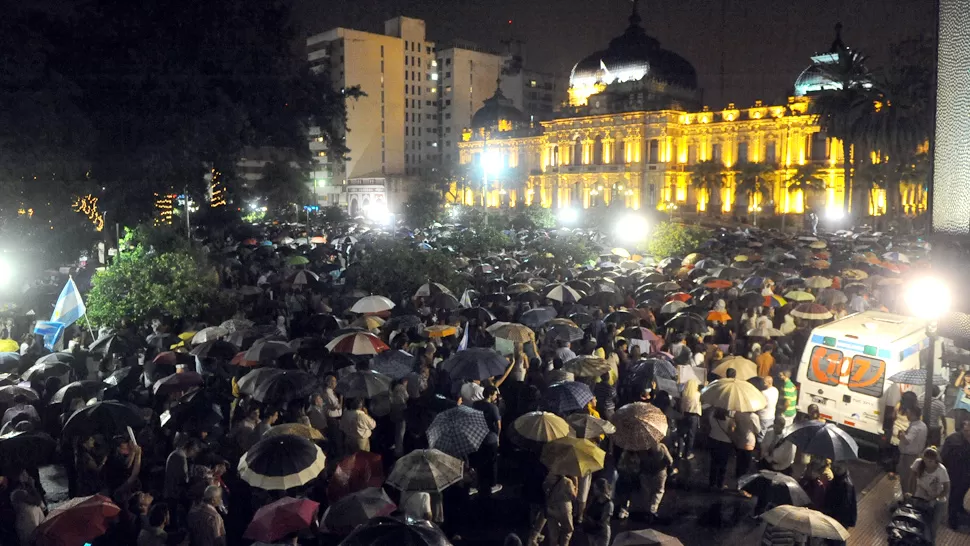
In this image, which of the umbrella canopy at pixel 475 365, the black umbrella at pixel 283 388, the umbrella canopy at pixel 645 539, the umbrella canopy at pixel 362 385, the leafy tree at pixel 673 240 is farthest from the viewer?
the leafy tree at pixel 673 240

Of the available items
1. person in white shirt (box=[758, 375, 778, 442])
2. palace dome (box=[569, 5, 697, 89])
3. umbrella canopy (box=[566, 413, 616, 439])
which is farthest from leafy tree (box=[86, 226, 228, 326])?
palace dome (box=[569, 5, 697, 89])

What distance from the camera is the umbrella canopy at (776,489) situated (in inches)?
257

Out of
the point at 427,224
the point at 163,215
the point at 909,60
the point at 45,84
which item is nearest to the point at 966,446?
the point at 45,84

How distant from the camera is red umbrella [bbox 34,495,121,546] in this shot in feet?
18.3

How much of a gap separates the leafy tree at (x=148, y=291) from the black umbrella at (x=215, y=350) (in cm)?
383

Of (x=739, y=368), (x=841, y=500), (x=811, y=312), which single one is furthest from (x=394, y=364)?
(x=811, y=312)

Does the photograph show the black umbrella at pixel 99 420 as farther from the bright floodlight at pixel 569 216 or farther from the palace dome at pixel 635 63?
the palace dome at pixel 635 63

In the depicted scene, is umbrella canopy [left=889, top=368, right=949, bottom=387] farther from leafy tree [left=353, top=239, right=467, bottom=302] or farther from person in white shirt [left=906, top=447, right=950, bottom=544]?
leafy tree [left=353, top=239, right=467, bottom=302]

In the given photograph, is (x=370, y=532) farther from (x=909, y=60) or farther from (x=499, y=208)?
(x=499, y=208)

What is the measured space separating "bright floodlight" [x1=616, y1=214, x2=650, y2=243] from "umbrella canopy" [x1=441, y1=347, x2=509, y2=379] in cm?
2330

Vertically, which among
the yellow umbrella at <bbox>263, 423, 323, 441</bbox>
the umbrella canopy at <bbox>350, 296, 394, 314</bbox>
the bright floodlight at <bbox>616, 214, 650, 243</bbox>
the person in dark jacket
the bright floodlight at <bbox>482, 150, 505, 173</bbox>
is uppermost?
the bright floodlight at <bbox>482, 150, 505, 173</bbox>

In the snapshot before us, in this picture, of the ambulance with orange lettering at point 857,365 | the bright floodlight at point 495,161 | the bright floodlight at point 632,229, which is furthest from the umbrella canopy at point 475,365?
the bright floodlight at point 495,161

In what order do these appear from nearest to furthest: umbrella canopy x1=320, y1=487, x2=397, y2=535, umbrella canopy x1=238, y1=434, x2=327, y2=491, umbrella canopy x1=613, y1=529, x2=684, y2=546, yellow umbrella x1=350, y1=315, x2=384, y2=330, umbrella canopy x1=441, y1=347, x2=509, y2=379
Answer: umbrella canopy x1=613, y1=529, x2=684, y2=546 < umbrella canopy x1=320, y1=487, x2=397, y2=535 < umbrella canopy x1=238, y1=434, x2=327, y2=491 < umbrella canopy x1=441, y1=347, x2=509, y2=379 < yellow umbrella x1=350, y1=315, x2=384, y2=330

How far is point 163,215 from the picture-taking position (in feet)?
89.9
